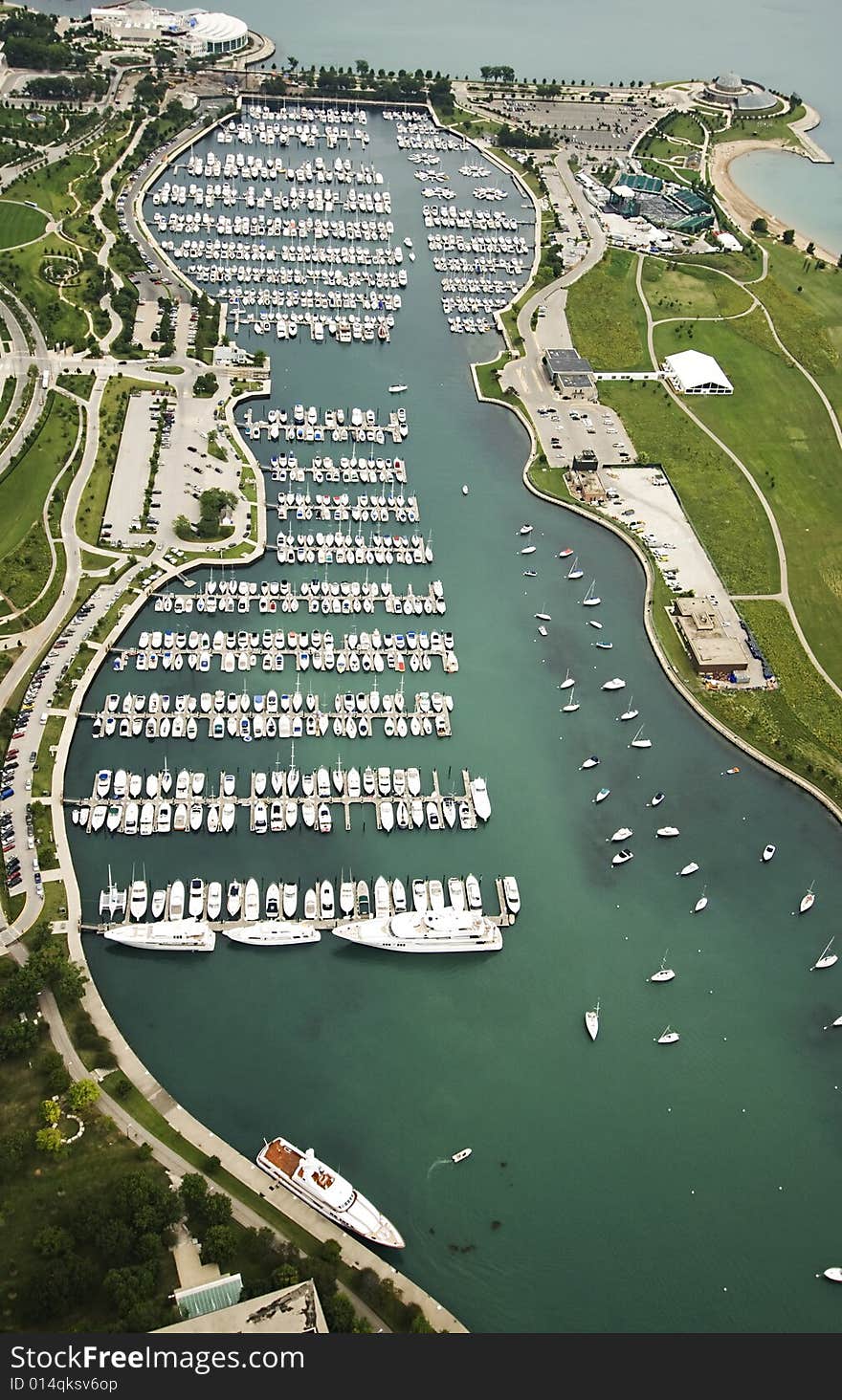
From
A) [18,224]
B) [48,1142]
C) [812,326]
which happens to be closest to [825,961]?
[48,1142]

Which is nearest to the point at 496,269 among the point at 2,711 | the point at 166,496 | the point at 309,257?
the point at 309,257

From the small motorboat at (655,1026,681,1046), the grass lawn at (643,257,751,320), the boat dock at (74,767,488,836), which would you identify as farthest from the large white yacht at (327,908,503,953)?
the grass lawn at (643,257,751,320)

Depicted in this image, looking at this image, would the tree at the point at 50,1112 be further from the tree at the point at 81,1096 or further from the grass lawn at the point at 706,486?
the grass lawn at the point at 706,486

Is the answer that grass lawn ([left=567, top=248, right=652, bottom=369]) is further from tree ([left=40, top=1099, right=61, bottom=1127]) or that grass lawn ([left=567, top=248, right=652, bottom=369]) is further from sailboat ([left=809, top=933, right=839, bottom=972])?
tree ([left=40, top=1099, right=61, bottom=1127])

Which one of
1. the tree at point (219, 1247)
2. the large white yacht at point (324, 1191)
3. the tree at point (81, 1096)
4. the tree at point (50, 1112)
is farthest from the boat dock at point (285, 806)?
the tree at point (219, 1247)

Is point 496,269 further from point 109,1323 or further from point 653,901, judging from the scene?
point 109,1323

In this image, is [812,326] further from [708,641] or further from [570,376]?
[708,641]
